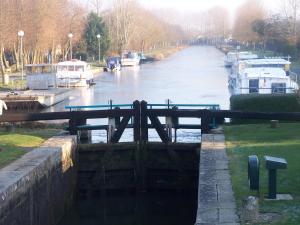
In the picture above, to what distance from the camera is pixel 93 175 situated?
59.0ft

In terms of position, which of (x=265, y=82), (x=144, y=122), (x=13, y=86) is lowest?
(x=13, y=86)

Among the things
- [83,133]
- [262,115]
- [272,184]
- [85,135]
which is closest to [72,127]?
[83,133]

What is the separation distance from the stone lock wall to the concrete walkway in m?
3.08

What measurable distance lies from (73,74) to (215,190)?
1490 inches

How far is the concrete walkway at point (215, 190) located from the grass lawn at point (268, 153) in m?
0.16

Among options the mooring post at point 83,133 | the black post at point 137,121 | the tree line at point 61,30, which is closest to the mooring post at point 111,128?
the black post at point 137,121

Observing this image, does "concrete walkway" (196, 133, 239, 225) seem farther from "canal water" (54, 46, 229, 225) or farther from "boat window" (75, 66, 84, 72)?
"boat window" (75, 66, 84, 72)

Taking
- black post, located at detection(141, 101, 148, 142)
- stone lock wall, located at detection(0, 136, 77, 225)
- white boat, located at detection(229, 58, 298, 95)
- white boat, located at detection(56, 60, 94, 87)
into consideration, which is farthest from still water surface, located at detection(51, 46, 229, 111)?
stone lock wall, located at detection(0, 136, 77, 225)

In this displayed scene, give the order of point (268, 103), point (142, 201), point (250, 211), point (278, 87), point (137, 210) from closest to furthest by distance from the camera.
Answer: point (250, 211) → point (137, 210) → point (142, 201) → point (268, 103) → point (278, 87)

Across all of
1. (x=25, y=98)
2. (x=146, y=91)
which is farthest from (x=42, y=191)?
(x=146, y=91)

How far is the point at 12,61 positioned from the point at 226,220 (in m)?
63.3

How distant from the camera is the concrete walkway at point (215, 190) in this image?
985cm

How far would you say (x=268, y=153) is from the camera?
1502 centimetres

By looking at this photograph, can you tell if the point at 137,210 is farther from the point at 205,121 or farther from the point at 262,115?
the point at 262,115
